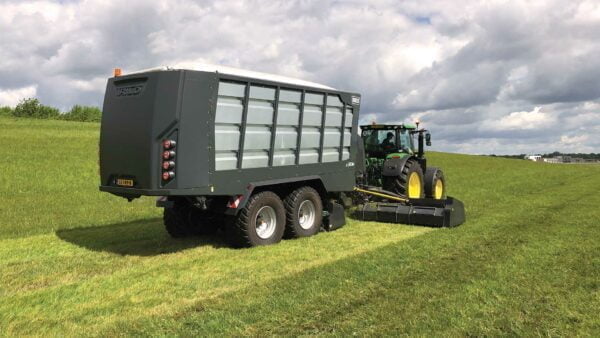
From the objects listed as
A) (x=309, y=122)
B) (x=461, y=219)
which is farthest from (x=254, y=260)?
(x=461, y=219)

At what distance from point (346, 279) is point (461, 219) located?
5641mm

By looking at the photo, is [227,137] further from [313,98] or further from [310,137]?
[313,98]

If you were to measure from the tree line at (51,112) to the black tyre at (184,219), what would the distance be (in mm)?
58851

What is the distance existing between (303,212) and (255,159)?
1.82 metres

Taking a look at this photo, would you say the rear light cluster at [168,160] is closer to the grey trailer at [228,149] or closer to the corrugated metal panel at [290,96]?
the grey trailer at [228,149]

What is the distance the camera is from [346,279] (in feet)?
19.5

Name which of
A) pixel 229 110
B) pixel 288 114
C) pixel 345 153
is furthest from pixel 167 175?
pixel 345 153

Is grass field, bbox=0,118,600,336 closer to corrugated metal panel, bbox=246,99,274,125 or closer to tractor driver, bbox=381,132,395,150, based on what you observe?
corrugated metal panel, bbox=246,99,274,125

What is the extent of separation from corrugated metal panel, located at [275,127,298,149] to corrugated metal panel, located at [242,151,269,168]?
13.3 inches

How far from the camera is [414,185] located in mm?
13398

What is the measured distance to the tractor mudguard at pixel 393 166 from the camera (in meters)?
12.6

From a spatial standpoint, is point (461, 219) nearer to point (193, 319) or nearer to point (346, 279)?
point (346, 279)

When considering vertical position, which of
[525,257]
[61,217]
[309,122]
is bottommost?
[61,217]

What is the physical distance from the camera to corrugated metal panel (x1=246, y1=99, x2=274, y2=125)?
315 inches
